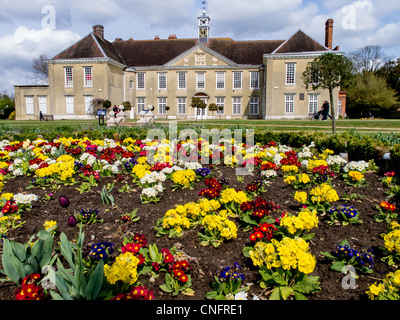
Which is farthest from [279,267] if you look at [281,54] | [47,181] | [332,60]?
[281,54]

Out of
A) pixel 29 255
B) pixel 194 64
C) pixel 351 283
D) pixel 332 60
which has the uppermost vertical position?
pixel 194 64

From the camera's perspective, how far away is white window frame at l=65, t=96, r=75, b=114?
114ft

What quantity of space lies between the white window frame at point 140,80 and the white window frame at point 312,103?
759 inches

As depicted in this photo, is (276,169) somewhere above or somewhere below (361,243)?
above

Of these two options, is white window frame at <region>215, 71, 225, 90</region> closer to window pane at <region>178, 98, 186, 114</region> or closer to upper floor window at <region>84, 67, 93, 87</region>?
A: window pane at <region>178, 98, 186, 114</region>

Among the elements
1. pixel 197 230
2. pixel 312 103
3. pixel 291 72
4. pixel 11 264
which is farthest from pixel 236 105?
pixel 11 264

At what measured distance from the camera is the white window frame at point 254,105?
35625 mm

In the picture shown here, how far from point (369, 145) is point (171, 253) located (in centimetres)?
442

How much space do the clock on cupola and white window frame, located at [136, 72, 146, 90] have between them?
856 cm

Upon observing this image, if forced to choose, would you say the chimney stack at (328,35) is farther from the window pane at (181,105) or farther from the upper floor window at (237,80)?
the window pane at (181,105)

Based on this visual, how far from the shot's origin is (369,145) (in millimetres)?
5480

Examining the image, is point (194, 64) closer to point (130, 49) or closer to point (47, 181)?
point (130, 49)

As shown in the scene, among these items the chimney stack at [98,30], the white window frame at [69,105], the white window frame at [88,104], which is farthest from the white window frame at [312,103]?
the white window frame at [69,105]

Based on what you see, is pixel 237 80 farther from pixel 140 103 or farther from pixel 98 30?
pixel 98 30
